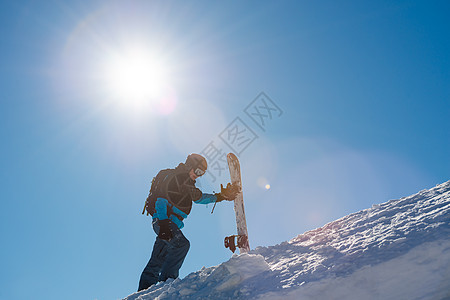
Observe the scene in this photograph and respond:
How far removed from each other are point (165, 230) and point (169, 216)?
1.21 feet

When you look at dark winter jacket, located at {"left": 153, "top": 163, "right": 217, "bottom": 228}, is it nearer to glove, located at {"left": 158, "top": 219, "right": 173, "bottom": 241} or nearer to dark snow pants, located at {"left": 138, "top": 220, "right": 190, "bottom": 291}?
glove, located at {"left": 158, "top": 219, "right": 173, "bottom": 241}

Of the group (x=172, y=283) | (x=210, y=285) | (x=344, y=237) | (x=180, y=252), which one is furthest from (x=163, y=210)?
(x=344, y=237)

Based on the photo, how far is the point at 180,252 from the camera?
21.1 ft

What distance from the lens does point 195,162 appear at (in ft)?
24.1

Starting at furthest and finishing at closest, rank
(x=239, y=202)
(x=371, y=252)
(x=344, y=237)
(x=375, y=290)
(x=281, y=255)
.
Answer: (x=239, y=202), (x=281, y=255), (x=344, y=237), (x=371, y=252), (x=375, y=290)

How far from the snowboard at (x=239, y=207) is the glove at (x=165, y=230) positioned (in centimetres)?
186

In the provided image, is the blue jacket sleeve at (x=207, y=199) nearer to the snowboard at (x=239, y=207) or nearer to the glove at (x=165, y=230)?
the snowboard at (x=239, y=207)

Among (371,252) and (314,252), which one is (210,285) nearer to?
(314,252)

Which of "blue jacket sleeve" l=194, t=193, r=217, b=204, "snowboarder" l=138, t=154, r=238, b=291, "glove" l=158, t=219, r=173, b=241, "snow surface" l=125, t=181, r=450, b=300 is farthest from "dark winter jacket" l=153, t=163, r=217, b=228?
"snow surface" l=125, t=181, r=450, b=300

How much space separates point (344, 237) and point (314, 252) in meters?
0.56

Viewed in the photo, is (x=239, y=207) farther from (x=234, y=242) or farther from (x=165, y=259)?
(x=165, y=259)

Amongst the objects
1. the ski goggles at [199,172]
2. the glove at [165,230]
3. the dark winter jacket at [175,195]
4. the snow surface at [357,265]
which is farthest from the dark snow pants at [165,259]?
the ski goggles at [199,172]

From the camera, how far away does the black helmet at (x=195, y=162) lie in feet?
24.1

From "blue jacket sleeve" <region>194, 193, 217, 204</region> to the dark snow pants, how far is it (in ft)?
3.43
